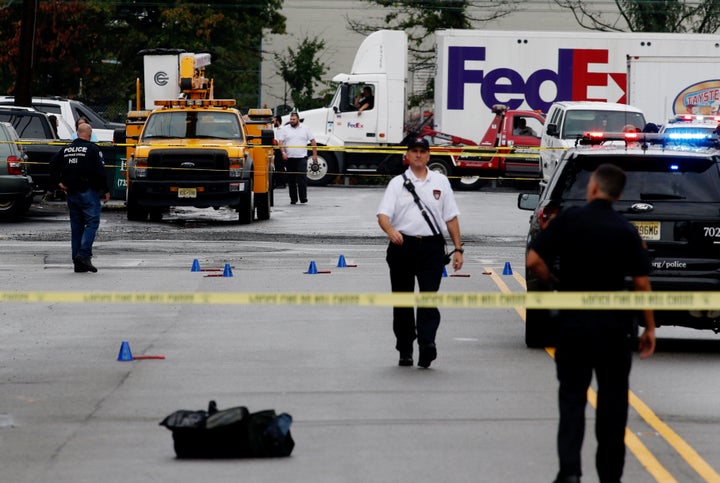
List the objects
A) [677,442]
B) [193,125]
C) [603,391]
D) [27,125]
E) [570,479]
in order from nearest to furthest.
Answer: [570,479] < [603,391] < [677,442] < [193,125] < [27,125]

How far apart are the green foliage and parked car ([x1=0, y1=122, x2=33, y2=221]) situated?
23.5 meters

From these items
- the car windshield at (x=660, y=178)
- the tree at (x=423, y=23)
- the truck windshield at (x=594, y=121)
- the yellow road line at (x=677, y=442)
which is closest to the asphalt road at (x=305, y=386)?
the yellow road line at (x=677, y=442)

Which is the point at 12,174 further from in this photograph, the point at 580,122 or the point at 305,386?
the point at 305,386

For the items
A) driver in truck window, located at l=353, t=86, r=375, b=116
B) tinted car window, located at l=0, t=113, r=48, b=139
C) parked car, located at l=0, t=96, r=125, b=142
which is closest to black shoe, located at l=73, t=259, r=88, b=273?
tinted car window, located at l=0, t=113, r=48, b=139

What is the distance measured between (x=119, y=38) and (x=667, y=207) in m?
42.3

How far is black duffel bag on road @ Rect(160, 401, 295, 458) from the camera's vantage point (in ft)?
27.7

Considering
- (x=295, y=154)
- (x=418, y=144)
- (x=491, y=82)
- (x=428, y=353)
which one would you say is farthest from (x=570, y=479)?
(x=491, y=82)

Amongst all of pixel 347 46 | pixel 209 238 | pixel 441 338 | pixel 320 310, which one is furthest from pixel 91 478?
pixel 347 46

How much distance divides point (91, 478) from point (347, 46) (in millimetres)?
57024

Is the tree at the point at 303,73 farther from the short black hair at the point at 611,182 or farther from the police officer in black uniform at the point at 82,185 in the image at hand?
the short black hair at the point at 611,182

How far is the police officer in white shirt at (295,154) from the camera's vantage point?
32625 mm

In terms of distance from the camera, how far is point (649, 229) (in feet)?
40.5

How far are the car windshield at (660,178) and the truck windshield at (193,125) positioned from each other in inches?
628

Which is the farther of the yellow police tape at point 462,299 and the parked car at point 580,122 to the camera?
the parked car at point 580,122
